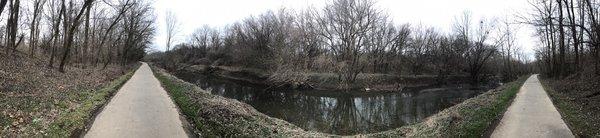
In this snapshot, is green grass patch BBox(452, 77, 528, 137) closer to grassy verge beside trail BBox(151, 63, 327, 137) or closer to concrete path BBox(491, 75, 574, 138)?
concrete path BBox(491, 75, 574, 138)

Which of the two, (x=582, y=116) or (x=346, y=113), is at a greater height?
(x=582, y=116)

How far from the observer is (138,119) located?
11.8m

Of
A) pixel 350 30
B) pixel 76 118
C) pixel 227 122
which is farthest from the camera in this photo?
pixel 350 30

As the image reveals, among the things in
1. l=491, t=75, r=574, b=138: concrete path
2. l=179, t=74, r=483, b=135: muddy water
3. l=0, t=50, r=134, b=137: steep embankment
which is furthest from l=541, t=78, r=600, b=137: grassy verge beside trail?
l=0, t=50, r=134, b=137: steep embankment

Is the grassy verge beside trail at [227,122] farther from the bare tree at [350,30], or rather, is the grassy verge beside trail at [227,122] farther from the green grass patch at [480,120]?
the bare tree at [350,30]

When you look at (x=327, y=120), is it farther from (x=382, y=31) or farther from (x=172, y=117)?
(x=382, y=31)

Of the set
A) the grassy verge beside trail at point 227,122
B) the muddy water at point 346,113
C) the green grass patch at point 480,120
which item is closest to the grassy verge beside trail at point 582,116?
the green grass patch at point 480,120

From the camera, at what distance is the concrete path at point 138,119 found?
33.2 feet

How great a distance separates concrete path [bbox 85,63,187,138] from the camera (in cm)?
1011

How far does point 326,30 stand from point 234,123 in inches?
1248

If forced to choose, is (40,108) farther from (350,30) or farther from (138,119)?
(350,30)

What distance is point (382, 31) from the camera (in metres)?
55.6

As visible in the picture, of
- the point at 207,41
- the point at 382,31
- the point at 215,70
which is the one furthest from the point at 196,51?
the point at 382,31

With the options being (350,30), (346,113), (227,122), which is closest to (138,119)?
(227,122)
